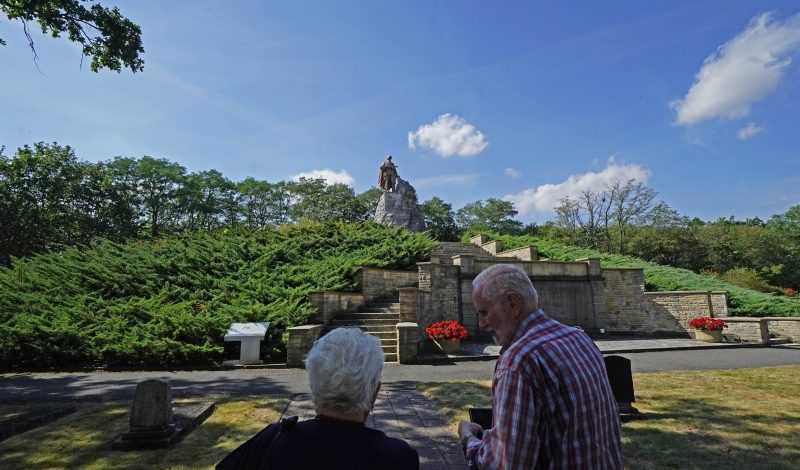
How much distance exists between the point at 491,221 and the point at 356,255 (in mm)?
41709

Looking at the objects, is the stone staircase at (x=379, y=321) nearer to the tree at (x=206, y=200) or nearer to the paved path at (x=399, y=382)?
the paved path at (x=399, y=382)

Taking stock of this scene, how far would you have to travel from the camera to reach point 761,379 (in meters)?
8.45

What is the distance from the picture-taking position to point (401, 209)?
31141 millimetres

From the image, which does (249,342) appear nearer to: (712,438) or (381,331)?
(381,331)

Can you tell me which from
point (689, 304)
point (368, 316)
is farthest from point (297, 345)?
point (689, 304)

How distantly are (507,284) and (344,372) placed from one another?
86cm

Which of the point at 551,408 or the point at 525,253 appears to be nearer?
the point at 551,408

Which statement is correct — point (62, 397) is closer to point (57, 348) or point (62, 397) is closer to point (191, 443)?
point (57, 348)

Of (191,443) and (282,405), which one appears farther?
(282,405)

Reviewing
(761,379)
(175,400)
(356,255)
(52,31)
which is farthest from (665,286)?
(52,31)

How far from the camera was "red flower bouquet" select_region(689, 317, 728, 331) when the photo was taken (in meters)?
14.3

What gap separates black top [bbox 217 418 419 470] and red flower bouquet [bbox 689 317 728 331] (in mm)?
17009

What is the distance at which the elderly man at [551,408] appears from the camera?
158cm

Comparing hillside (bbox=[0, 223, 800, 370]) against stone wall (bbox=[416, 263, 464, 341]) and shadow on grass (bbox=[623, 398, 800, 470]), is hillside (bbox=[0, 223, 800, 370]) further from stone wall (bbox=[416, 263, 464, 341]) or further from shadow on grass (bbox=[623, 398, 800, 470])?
shadow on grass (bbox=[623, 398, 800, 470])
